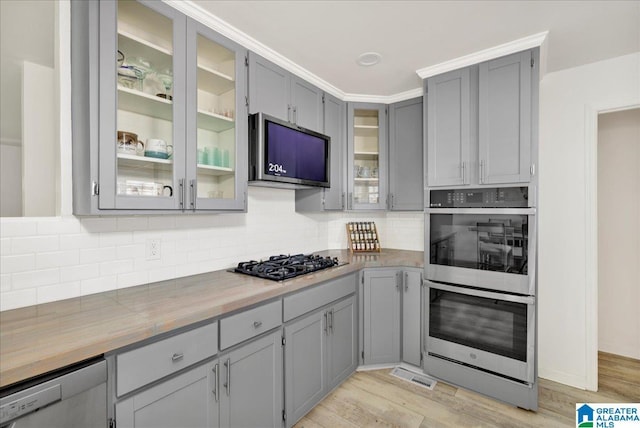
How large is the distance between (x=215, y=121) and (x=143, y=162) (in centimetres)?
52

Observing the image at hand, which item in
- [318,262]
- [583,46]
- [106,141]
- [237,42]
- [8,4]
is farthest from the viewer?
[318,262]

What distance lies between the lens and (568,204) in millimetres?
2484

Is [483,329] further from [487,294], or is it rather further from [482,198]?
[482,198]

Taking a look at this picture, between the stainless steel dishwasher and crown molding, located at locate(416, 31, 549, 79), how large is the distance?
2.76 meters

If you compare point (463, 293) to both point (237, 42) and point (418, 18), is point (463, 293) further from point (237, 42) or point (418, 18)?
point (237, 42)

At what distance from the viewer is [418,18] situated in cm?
186

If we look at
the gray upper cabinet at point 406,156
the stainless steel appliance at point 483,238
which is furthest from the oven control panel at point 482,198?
the gray upper cabinet at point 406,156

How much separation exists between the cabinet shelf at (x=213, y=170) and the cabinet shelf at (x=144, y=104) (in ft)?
1.05

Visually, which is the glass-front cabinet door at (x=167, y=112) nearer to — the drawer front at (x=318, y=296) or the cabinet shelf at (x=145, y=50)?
the cabinet shelf at (x=145, y=50)

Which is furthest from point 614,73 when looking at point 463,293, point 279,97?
point 279,97

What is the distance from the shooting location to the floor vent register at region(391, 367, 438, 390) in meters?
2.43

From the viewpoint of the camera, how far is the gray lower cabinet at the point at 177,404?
3.76 ft

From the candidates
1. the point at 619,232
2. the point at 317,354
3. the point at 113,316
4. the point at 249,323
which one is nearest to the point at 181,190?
the point at 113,316

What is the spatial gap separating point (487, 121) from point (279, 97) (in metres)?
1.55
